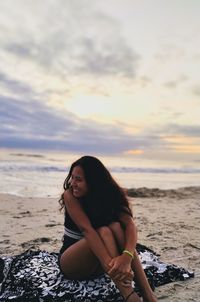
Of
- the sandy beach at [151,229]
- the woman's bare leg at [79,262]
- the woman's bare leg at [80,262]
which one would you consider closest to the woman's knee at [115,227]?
the woman's bare leg at [80,262]

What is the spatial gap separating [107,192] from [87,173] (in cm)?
28

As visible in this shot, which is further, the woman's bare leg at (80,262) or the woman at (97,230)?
the woman's bare leg at (80,262)

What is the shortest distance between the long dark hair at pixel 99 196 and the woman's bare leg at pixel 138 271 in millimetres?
150

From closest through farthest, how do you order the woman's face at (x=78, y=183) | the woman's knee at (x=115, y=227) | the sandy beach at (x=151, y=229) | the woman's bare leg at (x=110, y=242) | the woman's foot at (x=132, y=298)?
the woman's foot at (x=132, y=298), the woman's bare leg at (x=110, y=242), the woman's knee at (x=115, y=227), the woman's face at (x=78, y=183), the sandy beach at (x=151, y=229)

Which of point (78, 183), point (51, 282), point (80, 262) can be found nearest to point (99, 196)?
point (78, 183)

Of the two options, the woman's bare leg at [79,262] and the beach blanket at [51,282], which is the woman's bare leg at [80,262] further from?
the beach blanket at [51,282]

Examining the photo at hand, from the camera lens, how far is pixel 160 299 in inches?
138

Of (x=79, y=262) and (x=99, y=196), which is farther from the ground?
(x=99, y=196)

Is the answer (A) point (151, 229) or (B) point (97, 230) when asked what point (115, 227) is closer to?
(B) point (97, 230)

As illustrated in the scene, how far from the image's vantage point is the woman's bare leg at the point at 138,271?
3.23 meters

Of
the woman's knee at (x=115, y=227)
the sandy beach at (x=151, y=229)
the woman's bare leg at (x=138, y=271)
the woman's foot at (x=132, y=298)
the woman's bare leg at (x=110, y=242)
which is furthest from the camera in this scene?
the sandy beach at (x=151, y=229)

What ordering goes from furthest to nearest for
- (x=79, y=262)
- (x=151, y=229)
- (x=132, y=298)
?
(x=151, y=229), (x=79, y=262), (x=132, y=298)

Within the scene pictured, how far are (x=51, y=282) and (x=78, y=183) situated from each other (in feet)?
3.21

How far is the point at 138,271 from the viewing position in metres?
3.30
